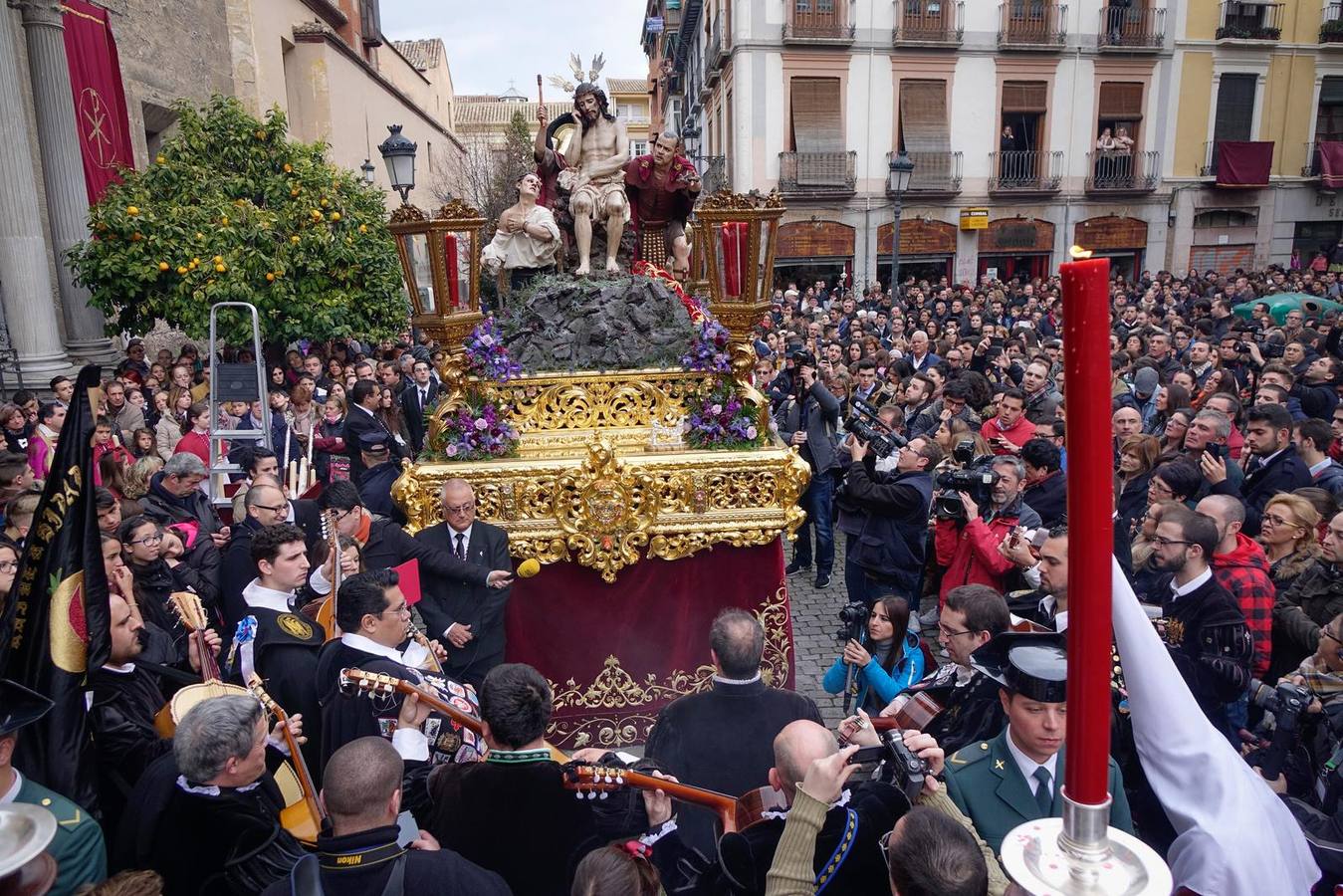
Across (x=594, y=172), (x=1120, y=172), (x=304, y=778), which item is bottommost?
(x=304, y=778)

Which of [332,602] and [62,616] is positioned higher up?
[62,616]

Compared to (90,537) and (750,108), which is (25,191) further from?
(750,108)

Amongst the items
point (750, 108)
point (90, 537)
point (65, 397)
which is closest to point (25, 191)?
point (65, 397)

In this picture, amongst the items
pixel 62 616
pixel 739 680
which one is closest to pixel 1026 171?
pixel 739 680

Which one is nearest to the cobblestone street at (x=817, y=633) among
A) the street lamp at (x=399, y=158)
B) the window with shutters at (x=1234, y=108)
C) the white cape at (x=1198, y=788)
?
the white cape at (x=1198, y=788)

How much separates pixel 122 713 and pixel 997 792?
2866mm

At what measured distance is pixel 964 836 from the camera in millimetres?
1935

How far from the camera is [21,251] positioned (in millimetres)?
10438

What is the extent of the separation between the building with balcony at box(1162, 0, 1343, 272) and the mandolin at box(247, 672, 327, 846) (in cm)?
2968

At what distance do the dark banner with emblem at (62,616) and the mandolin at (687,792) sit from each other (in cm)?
139

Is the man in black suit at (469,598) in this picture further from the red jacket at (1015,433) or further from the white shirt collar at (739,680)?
the red jacket at (1015,433)

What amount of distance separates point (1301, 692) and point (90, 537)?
3.93 m

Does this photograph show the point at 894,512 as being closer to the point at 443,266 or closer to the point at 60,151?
the point at 443,266

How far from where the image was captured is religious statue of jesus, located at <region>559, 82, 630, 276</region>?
673 centimetres
